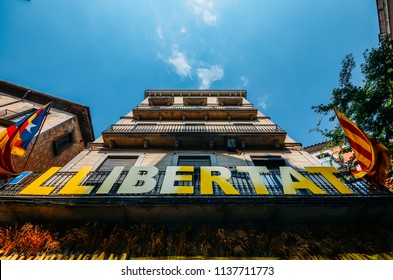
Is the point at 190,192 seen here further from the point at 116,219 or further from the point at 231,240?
the point at 116,219

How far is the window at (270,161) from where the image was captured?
34.1 feet

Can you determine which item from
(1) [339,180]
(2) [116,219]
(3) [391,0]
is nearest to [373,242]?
(1) [339,180]

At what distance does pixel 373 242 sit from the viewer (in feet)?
17.9

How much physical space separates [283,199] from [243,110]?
37.6 feet

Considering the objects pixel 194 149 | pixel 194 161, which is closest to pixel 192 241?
pixel 194 161

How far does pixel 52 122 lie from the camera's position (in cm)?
1358

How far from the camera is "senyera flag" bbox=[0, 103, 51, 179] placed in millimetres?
6844

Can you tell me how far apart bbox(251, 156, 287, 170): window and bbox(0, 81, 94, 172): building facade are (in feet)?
39.4

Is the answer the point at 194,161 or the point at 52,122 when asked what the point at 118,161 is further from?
the point at 52,122

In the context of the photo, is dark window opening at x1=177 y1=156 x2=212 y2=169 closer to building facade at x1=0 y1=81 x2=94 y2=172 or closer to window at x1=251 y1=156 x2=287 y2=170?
window at x1=251 y1=156 x2=287 y2=170

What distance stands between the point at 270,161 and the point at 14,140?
11043 millimetres

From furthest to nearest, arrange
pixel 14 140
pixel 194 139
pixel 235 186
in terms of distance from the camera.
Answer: pixel 194 139, pixel 14 140, pixel 235 186

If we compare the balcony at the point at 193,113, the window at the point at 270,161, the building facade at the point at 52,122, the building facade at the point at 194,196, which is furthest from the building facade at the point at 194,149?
the balcony at the point at 193,113

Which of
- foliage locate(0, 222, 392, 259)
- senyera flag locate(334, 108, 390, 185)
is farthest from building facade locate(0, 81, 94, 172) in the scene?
senyera flag locate(334, 108, 390, 185)
